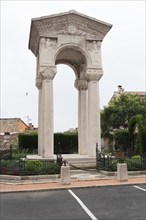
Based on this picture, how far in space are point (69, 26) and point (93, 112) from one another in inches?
243

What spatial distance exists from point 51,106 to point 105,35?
6534 mm

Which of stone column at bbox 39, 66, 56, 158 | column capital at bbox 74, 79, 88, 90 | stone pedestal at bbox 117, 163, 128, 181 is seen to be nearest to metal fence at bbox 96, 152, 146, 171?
stone pedestal at bbox 117, 163, 128, 181

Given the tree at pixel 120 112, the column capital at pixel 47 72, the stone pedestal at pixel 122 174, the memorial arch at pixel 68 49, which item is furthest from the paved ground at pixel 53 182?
the tree at pixel 120 112

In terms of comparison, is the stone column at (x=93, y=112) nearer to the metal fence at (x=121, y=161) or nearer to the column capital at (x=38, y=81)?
the metal fence at (x=121, y=161)

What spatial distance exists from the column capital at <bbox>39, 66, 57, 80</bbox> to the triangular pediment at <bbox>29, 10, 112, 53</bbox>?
7.61 feet

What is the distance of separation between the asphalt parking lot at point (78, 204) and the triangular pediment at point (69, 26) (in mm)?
11833


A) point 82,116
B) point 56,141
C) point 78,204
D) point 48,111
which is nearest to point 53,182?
point 78,204

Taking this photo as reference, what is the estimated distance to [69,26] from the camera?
2066cm

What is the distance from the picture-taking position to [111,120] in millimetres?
41344

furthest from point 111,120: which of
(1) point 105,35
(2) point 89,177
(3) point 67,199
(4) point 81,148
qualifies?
(3) point 67,199

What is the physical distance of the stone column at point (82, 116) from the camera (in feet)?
76.2

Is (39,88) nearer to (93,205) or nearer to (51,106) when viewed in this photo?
(51,106)

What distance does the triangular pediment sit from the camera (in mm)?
20078

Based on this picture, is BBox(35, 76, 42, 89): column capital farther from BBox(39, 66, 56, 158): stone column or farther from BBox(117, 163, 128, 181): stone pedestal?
BBox(117, 163, 128, 181): stone pedestal
